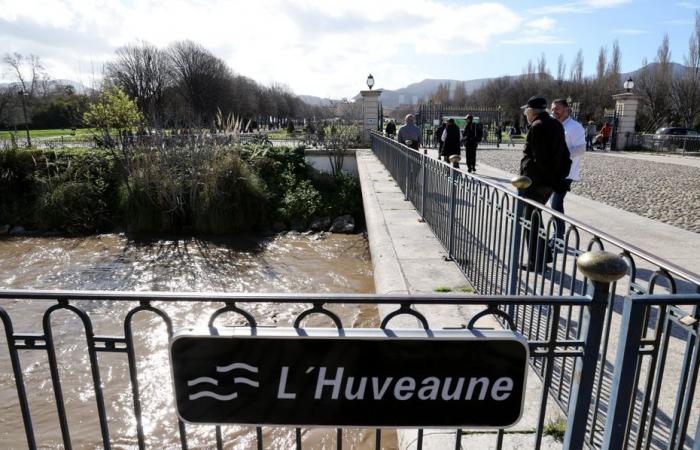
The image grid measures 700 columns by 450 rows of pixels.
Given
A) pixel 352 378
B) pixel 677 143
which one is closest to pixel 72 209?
pixel 352 378

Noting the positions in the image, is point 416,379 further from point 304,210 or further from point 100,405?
point 304,210

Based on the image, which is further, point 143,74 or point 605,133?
point 143,74

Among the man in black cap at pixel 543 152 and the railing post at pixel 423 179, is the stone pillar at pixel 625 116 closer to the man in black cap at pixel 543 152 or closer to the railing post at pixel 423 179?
the railing post at pixel 423 179

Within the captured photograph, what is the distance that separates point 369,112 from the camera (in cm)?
2261

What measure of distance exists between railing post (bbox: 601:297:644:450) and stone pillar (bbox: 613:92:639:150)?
2785cm

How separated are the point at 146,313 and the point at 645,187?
11909mm

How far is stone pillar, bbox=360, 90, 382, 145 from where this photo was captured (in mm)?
22438

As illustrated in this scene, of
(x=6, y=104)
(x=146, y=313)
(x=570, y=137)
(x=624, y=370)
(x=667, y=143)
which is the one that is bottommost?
(x=146, y=313)

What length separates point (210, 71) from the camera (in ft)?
186

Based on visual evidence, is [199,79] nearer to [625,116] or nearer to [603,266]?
[625,116]

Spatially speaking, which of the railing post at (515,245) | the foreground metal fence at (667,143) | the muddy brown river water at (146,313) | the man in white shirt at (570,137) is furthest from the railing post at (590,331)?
the foreground metal fence at (667,143)

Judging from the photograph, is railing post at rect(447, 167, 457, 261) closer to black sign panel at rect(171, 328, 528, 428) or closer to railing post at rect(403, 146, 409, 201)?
railing post at rect(403, 146, 409, 201)

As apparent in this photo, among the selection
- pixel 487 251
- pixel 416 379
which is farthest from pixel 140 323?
pixel 416 379

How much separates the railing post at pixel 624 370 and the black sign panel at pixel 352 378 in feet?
1.13
